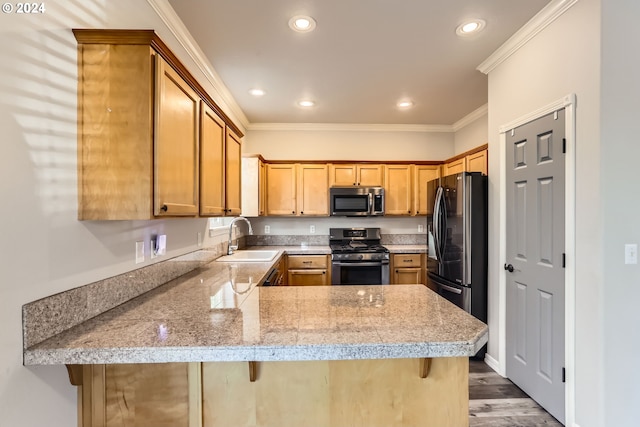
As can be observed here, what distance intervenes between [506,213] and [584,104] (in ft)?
3.12

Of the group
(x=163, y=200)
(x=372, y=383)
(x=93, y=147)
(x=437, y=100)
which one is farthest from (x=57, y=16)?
(x=437, y=100)

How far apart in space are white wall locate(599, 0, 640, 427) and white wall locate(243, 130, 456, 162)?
2872mm

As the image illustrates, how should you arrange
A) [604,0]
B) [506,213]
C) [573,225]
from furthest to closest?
[506,213], [573,225], [604,0]

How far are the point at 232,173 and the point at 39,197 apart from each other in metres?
1.43

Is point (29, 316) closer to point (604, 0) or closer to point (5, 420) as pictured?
point (5, 420)

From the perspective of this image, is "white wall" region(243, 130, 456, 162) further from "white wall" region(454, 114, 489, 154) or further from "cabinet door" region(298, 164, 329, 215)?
"cabinet door" region(298, 164, 329, 215)

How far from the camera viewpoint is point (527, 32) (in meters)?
2.17

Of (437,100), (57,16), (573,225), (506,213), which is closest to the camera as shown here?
(57,16)

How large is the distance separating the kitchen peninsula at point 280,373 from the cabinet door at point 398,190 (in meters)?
2.94

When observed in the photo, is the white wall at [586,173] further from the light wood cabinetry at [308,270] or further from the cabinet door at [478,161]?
the light wood cabinetry at [308,270]

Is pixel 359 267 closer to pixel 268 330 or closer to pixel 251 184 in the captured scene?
pixel 251 184

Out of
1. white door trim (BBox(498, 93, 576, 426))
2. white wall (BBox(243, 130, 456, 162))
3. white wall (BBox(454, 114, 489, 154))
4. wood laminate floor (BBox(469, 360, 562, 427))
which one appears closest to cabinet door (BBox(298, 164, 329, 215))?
white wall (BBox(243, 130, 456, 162))

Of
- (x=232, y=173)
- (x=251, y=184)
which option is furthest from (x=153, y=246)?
(x=251, y=184)

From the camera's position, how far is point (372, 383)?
4.31 feet
